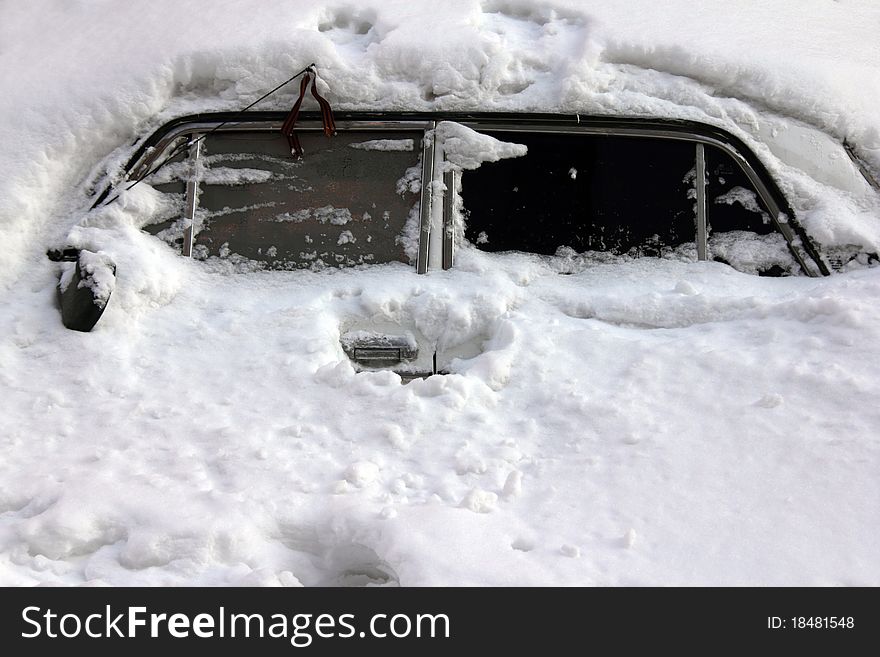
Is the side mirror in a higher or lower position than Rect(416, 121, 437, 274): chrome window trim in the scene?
lower

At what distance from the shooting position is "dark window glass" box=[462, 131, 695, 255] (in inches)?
152

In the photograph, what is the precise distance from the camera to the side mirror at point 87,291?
3555 millimetres

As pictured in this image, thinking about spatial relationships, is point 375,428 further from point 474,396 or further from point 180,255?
point 180,255

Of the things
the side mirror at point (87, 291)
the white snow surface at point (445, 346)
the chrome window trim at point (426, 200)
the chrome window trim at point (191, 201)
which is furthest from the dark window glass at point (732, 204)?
the side mirror at point (87, 291)

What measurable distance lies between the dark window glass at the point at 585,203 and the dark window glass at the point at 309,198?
1.14 feet

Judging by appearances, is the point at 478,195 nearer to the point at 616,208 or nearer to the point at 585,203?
the point at 585,203

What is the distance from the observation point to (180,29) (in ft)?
14.0

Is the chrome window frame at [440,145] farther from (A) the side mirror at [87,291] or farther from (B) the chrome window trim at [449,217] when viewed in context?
(A) the side mirror at [87,291]

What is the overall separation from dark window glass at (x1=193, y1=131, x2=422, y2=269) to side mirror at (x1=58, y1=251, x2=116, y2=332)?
0.41 metres

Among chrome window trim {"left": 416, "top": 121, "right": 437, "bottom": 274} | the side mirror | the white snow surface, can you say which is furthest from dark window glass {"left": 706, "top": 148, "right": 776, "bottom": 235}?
the side mirror

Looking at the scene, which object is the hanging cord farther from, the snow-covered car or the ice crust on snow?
the ice crust on snow

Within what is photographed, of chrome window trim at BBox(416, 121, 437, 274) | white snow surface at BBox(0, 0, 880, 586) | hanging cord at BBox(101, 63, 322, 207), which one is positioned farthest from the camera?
hanging cord at BBox(101, 63, 322, 207)

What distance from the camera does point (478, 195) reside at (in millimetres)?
3889
